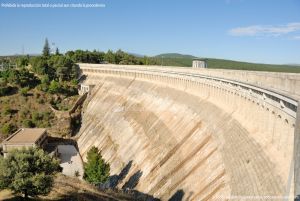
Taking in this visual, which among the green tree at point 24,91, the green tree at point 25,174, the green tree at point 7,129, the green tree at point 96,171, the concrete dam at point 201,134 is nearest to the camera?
the concrete dam at point 201,134

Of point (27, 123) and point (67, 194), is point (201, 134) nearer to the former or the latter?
point (67, 194)

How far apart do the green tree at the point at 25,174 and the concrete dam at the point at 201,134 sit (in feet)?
36.6

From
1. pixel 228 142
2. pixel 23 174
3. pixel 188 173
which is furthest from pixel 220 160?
pixel 23 174

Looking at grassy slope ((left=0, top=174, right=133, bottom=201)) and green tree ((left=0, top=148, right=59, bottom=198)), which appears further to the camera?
grassy slope ((left=0, top=174, right=133, bottom=201))

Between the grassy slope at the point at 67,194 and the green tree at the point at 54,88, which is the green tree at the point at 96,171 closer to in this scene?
the grassy slope at the point at 67,194

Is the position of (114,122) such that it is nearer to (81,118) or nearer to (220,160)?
(81,118)

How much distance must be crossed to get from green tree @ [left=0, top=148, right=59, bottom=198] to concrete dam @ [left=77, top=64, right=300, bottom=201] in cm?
1116

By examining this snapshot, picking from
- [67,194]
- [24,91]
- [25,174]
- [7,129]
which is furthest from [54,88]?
[25,174]

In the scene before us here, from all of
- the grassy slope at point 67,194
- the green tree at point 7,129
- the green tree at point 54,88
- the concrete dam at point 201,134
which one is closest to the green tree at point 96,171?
the concrete dam at point 201,134

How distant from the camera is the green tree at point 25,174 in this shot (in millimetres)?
25312

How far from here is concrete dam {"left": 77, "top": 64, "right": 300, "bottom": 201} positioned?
18.6m

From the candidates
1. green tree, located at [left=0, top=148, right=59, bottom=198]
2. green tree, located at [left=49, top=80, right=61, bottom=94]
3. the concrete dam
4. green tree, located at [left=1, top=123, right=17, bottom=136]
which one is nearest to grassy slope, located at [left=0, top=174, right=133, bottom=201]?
green tree, located at [left=0, top=148, right=59, bottom=198]

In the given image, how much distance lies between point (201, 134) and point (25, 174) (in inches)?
637

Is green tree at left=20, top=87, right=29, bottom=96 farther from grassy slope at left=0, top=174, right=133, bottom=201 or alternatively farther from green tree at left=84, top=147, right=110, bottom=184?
grassy slope at left=0, top=174, right=133, bottom=201
